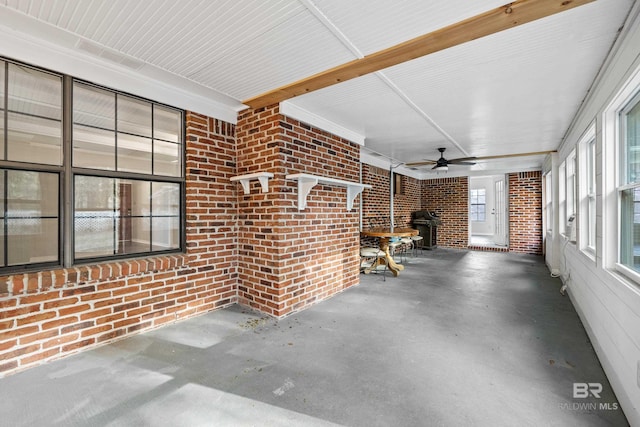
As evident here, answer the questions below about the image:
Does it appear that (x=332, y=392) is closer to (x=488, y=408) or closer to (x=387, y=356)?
(x=387, y=356)

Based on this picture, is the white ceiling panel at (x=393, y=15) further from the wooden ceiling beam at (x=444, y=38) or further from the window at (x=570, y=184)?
the window at (x=570, y=184)

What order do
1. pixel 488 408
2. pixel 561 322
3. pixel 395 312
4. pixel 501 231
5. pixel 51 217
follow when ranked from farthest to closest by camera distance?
pixel 501 231, pixel 395 312, pixel 561 322, pixel 51 217, pixel 488 408

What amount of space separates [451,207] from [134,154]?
878cm

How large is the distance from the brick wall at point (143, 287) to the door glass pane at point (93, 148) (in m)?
0.69

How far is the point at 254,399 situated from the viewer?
183 cm

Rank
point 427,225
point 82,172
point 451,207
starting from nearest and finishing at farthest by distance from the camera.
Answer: point 82,172 < point 427,225 < point 451,207

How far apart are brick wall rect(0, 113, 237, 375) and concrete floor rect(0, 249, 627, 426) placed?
0.16m

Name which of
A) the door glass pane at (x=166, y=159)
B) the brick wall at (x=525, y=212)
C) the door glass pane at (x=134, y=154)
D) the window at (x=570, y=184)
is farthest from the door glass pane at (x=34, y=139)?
the brick wall at (x=525, y=212)

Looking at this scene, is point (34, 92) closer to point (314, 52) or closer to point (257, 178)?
point (257, 178)

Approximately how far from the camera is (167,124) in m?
3.06

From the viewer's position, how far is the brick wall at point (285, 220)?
3201 millimetres

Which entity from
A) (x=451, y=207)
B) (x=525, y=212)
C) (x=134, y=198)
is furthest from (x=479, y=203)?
(x=134, y=198)

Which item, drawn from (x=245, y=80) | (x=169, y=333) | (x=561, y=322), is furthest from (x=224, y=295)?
(x=561, y=322)

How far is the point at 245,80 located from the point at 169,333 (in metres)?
2.56
